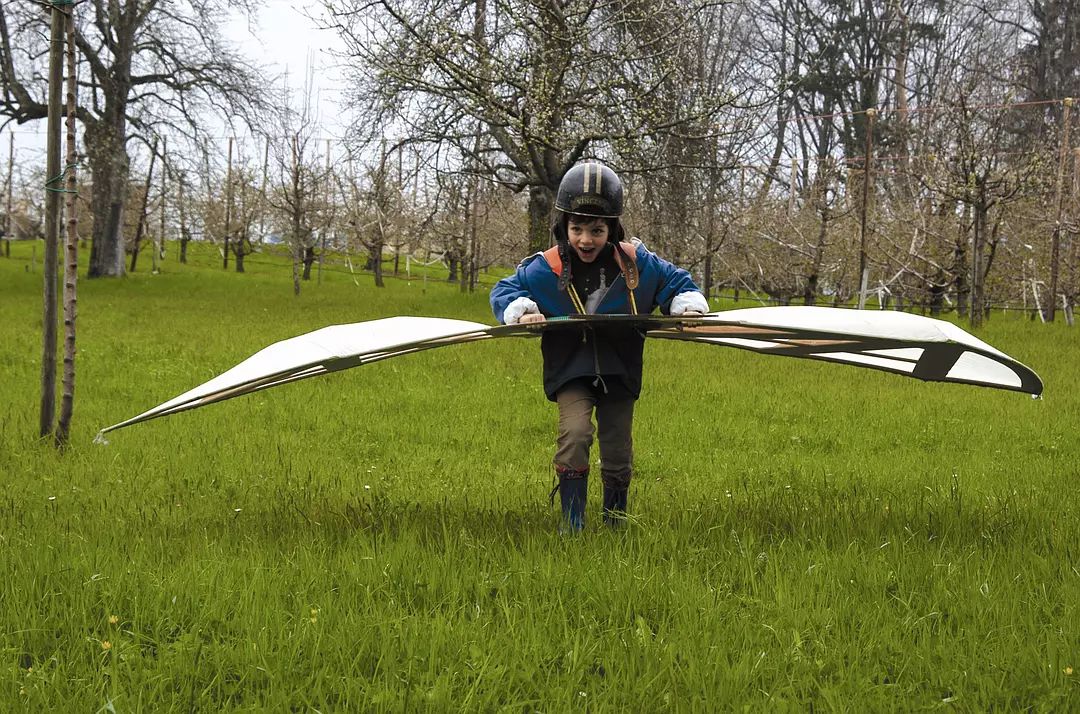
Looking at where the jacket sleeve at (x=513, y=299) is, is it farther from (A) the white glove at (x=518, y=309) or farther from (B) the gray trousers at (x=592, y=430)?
(B) the gray trousers at (x=592, y=430)

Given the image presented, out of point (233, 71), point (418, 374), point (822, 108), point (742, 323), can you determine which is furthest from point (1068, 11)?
point (742, 323)

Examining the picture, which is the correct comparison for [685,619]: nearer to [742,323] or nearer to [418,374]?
[742,323]

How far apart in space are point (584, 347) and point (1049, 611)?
2137mm

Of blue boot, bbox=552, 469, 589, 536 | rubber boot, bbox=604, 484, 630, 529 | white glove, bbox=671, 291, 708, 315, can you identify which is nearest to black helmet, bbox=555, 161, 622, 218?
white glove, bbox=671, 291, 708, 315

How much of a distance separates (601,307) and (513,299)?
42cm

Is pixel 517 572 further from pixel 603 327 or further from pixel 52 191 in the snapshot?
pixel 52 191

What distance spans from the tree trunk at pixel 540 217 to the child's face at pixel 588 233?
53.7 ft

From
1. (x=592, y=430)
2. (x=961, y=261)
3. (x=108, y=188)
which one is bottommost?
(x=592, y=430)

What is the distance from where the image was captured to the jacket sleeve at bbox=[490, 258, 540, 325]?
13.9ft

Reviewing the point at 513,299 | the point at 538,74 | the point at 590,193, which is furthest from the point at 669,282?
the point at 538,74

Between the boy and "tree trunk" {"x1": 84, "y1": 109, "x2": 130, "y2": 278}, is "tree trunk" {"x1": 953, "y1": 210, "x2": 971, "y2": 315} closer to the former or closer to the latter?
the boy

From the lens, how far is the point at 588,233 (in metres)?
4.37

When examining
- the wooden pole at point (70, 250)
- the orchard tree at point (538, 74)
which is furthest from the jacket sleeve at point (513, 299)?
the orchard tree at point (538, 74)

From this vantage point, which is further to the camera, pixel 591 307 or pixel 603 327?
pixel 591 307
